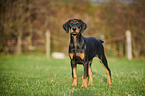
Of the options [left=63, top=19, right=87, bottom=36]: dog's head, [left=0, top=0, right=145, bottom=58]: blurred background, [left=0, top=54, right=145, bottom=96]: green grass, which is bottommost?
[left=0, top=54, right=145, bottom=96]: green grass

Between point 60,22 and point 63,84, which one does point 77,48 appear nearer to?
point 63,84

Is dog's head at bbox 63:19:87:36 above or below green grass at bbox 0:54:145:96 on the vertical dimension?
above

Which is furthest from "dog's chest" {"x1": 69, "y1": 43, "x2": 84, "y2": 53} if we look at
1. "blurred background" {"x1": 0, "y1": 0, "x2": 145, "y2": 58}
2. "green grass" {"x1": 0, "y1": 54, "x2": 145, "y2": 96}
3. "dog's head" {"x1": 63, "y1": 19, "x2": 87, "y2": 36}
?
"blurred background" {"x1": 0, "y1": 0, "x2": 145, "y2": 58}

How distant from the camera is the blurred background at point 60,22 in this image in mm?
13834

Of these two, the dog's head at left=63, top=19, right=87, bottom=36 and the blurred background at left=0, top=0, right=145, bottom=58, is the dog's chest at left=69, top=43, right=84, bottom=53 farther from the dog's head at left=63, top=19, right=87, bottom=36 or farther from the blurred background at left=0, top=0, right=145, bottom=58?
the blurred background at left=0, top=0, right=145, bottom=58

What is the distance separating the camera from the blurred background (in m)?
13.8

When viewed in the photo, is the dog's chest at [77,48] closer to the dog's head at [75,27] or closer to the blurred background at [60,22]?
the dog's head at [75,27]

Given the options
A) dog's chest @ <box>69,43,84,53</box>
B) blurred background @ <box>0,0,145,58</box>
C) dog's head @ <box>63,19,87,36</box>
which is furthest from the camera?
blurred background @ <box>0,0,145,58</box>

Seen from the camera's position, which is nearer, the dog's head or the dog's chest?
the dog's head

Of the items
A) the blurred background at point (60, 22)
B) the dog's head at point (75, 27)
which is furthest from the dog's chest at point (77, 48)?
the blurred background at point (60, 22)

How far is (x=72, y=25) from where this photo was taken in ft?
12.1

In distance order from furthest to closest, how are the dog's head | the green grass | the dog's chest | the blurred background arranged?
the blurred background → the dog's chest → the dog's head → the green grass

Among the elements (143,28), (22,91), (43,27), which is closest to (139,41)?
(143,28)

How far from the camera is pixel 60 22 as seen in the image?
74.5 ft
